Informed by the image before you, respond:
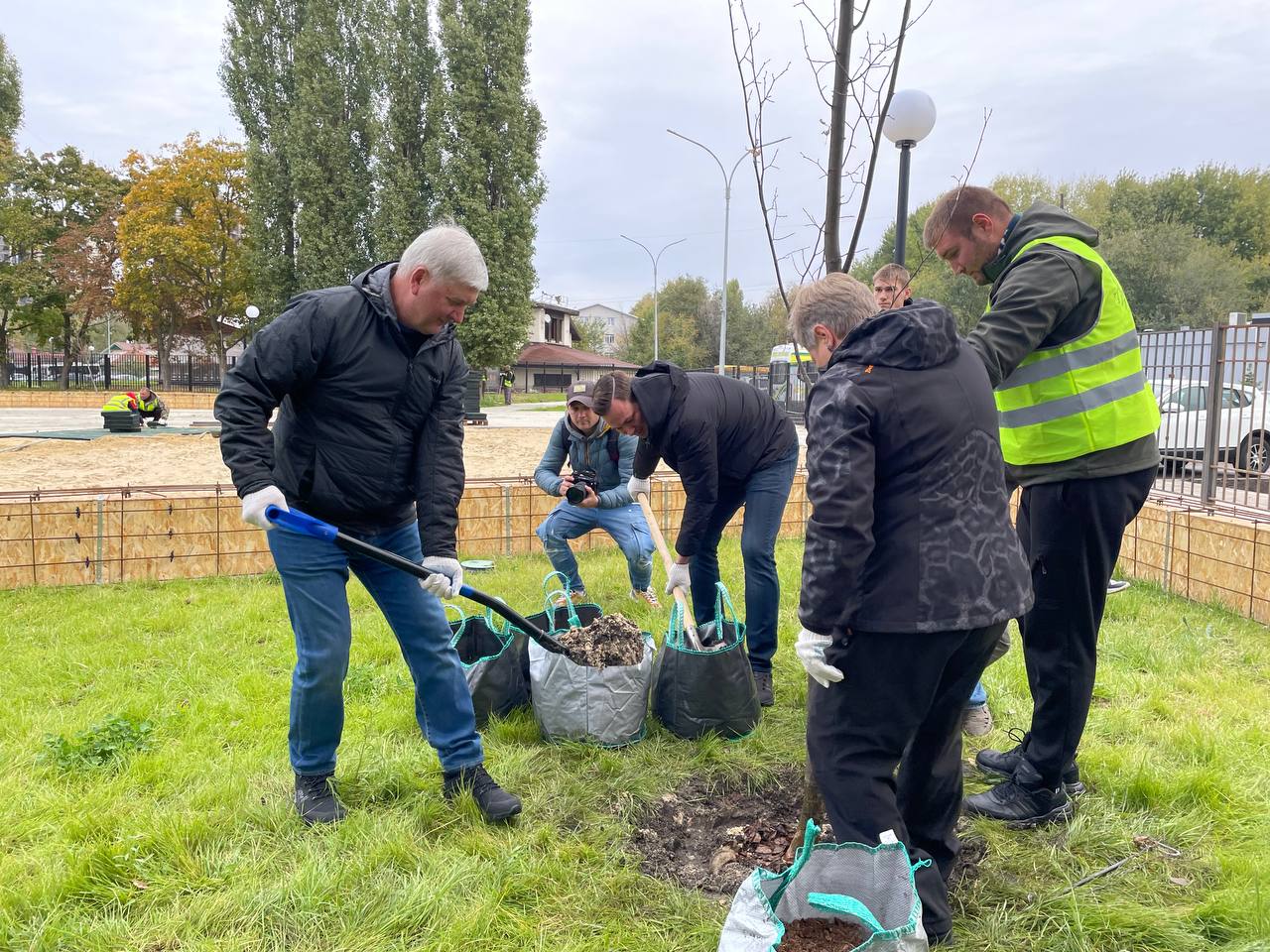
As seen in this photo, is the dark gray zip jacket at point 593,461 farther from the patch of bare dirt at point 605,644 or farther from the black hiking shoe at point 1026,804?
the black hiking shoe at point 1026,804

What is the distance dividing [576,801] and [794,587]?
3.13 m

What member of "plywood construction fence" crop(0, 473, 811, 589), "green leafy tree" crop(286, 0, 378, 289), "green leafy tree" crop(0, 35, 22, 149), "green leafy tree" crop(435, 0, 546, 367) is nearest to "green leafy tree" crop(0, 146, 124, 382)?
"green leafy tree" crop(0, 35, 22, 149)

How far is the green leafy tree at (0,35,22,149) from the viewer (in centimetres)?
3209

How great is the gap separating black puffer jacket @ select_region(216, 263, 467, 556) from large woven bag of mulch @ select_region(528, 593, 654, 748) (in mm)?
778

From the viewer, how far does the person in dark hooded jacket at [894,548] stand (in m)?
1.83

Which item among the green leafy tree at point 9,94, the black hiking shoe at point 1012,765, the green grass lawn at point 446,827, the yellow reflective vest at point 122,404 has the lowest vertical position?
the green grass lawn at point 446,827

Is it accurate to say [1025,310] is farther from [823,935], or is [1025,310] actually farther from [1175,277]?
[1175,277]

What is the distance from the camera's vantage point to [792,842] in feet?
8.51

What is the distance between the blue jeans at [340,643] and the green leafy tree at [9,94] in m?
39.4

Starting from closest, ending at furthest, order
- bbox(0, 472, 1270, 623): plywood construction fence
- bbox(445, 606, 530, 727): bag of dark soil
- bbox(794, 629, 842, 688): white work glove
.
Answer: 1. bbox(794, 629, 842, 688): white work glove
2. bbox(445, 606, 530, 727): bag of dark soil
3. bbox(0, 472, 1270, 623): plywood construction fence

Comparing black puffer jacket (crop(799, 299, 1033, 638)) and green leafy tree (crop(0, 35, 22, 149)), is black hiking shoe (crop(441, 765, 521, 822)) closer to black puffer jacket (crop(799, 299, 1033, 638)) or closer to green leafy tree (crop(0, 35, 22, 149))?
black puffer jacket (crop(799, 299, 1033, 638))

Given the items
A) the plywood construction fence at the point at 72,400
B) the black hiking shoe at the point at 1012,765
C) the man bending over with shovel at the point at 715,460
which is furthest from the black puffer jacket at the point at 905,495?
the plywood construction fence at the point at 72,400

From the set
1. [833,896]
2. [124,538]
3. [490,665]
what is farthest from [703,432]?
[124,538]

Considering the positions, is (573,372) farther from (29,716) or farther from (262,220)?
(29,716)
